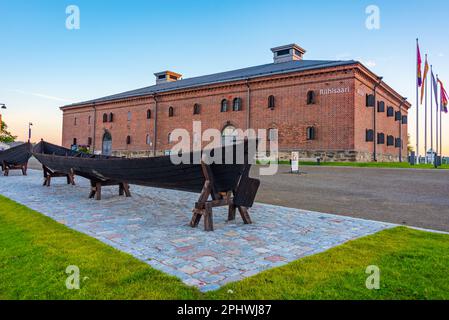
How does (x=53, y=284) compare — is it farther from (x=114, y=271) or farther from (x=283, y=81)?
(x=283, y=81)

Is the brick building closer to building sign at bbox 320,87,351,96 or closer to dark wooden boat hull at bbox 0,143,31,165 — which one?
building sign at bbox 320,87,351,96

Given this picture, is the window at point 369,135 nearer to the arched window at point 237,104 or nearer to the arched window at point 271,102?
the arched window at point 271,102

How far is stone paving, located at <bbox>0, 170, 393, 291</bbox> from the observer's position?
305 centimetres

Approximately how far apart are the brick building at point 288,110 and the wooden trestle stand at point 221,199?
1976 cm

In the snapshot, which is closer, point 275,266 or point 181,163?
point 275,266

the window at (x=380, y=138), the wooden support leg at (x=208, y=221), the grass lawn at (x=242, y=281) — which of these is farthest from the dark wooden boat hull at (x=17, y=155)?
the window at (x=380, y=138)

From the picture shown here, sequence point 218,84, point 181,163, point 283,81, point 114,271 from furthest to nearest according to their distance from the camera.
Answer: point 218,84
point 283,81
point 181,163
point 114,271

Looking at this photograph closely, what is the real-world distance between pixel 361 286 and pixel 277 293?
727mm

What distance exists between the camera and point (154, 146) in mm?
34500

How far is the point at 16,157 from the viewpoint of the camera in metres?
13.9

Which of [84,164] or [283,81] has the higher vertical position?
[283,81]

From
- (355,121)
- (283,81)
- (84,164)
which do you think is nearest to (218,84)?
(283,81)

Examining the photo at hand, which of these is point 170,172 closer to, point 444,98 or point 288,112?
point 288,112

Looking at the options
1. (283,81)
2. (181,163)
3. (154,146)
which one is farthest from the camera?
(154,146)
